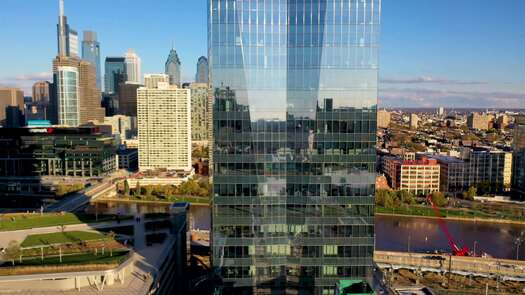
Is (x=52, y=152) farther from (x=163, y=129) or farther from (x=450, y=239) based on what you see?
(x=450, y=239)

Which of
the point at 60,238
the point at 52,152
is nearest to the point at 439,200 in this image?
the point at 60,238

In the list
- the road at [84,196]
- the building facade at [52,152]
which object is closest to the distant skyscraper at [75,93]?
the building facade at [52,152]

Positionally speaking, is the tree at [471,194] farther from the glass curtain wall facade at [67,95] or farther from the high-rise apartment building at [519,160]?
the glass curtain wall facade at [67,95]

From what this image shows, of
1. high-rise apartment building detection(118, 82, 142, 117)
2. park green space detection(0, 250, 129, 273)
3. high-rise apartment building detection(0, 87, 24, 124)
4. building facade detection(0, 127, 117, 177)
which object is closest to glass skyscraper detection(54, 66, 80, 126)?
high-rise apartment building detection(0, 87, 24, 124)

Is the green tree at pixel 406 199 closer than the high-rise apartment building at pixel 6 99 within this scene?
Yes

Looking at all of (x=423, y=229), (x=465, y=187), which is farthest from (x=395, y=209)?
(x=465, y=187)

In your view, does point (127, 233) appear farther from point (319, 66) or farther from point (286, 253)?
point (319, 66)
